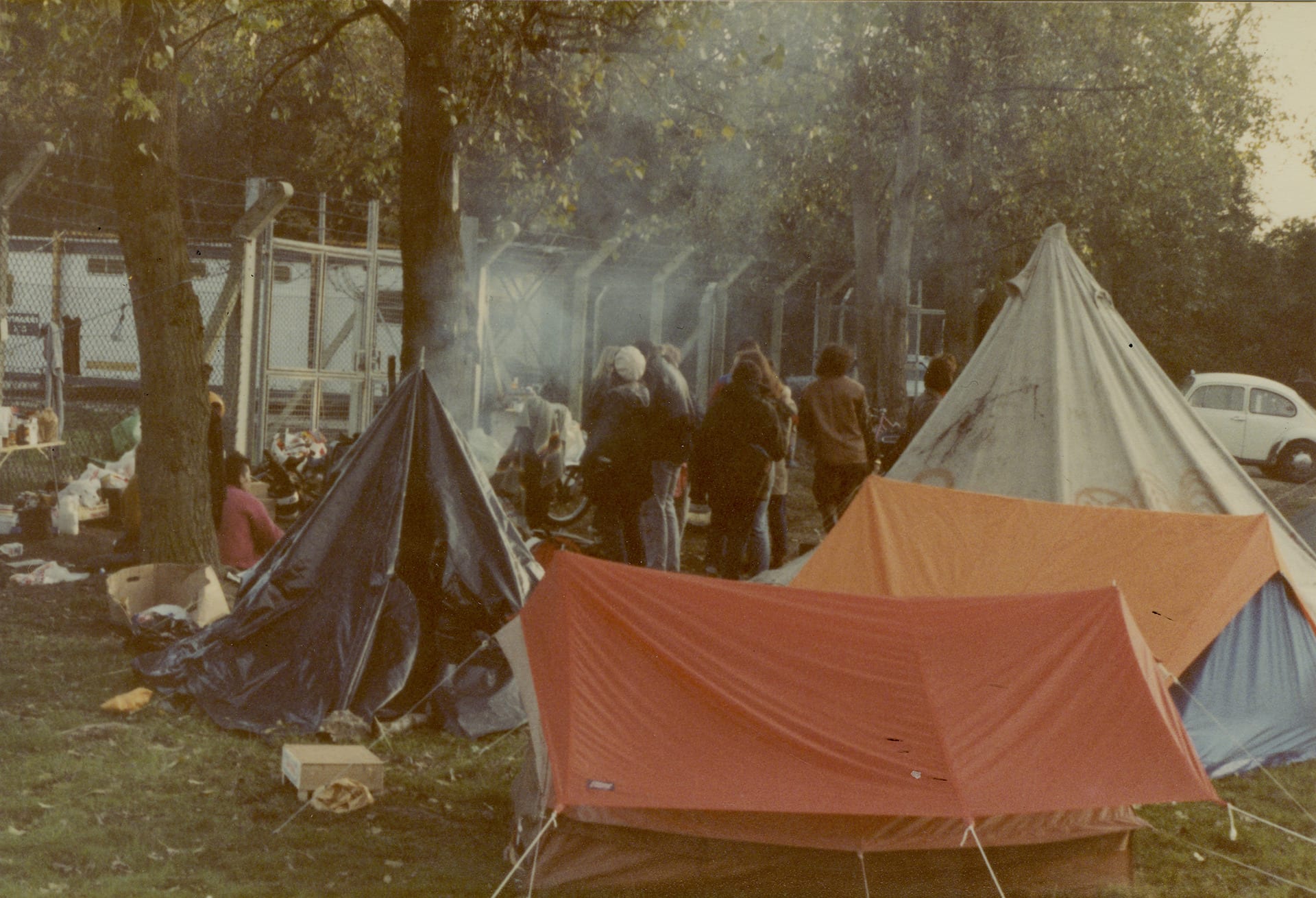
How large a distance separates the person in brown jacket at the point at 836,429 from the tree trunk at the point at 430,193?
8.54 ft

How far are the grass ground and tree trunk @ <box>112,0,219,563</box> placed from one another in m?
1.67

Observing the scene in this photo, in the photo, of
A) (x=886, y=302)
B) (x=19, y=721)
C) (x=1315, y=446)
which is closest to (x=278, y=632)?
(x=19, y=721)

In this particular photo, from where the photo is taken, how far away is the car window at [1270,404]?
2358 centimetres

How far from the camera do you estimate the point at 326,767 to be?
18.1 feet

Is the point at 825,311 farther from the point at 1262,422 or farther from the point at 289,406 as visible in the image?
the point at 289,406

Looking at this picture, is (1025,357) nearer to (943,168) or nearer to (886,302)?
(886,302)

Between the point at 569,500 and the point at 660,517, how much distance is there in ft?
10.0

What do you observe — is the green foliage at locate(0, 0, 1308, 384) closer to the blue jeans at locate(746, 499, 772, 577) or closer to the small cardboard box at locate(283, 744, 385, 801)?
the blue jeans at locate(746, 499, 772, 577)

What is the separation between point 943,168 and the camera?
20.7 meters

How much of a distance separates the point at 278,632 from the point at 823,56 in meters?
11.5

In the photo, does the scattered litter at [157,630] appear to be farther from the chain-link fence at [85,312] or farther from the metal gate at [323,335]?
the chain-link fence at [85,312]

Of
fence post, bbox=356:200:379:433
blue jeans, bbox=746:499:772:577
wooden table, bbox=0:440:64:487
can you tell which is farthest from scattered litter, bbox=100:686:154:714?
fence post, bbox=356:200:379:433

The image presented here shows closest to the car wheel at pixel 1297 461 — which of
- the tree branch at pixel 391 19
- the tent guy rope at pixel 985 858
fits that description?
the tree branch at pixel 391 19

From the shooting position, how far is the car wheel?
23156 mm
